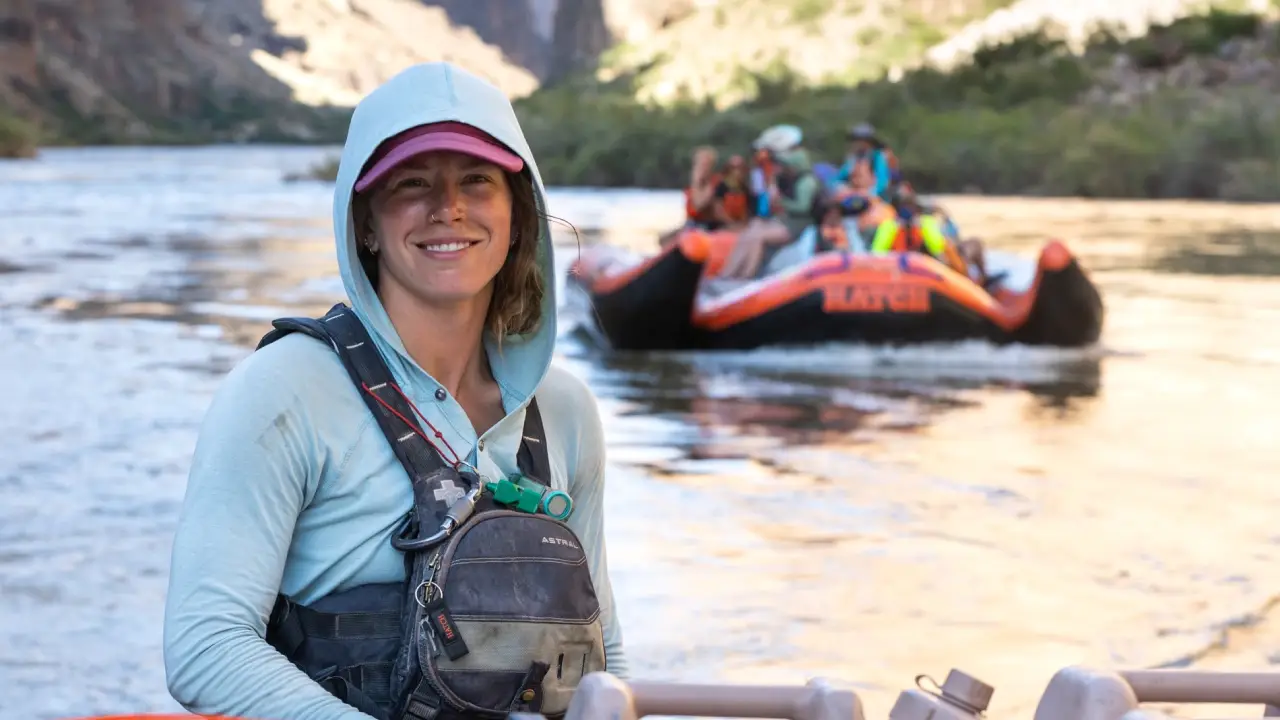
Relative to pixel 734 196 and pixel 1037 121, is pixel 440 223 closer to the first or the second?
pixel 734 196

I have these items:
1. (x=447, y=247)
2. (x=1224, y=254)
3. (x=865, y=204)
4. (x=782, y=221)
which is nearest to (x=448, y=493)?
(x=447, y=247)

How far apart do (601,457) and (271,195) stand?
131 ft

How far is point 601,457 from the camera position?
2.45 metres

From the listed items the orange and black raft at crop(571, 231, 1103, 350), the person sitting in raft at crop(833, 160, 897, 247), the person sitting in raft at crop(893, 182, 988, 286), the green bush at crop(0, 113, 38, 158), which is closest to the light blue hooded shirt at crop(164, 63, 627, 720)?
the orange and black raft at crop(571, 231, 1103, 350)

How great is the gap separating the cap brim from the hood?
0.05ft

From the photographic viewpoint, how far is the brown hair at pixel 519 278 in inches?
93.2

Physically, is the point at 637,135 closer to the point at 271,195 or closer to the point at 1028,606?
the point at 271,195

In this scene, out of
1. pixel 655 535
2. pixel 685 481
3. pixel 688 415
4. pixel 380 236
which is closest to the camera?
pixel 380 236

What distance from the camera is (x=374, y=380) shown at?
2188 mm

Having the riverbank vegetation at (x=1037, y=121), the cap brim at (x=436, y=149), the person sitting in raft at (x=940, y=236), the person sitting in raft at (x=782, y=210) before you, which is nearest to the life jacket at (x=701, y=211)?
the person sitting in raft at (x=782, y=210)

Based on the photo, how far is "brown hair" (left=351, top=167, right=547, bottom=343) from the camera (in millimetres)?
2367

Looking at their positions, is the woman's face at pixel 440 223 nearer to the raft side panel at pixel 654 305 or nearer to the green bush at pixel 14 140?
the raft side panel at pixel 654 305

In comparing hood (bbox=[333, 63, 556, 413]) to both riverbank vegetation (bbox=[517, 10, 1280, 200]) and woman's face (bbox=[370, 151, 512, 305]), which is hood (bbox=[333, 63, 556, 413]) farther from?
riverbank vegetation (bbox=[517, 10, 1280, 200])

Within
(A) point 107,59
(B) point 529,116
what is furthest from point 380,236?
(A) point 107,59
